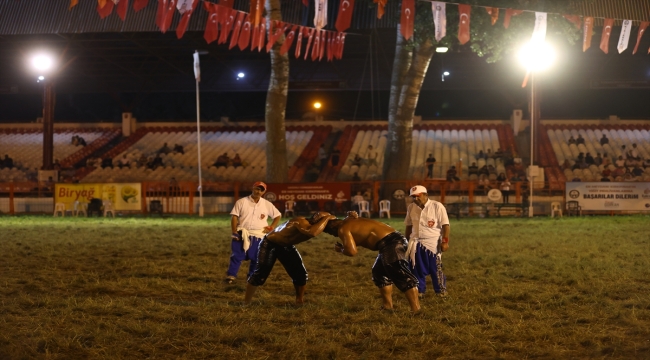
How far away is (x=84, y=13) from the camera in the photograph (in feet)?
119

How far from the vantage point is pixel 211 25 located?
19281 mm

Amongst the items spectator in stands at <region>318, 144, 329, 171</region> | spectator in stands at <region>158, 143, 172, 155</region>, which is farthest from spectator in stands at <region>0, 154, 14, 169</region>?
spectator in stands at <region>318, 144, 329, 171</region>

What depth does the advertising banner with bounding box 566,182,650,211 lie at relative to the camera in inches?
1105

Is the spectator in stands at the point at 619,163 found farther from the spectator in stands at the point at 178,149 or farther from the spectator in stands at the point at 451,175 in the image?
the spectator in stands at the point at 178,149

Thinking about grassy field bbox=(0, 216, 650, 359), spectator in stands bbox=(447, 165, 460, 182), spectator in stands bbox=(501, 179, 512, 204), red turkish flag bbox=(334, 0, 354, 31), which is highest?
red turkish flag bbox=(334, 0, 354, 31)

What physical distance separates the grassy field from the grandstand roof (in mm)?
21768

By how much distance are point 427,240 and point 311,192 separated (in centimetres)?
1950

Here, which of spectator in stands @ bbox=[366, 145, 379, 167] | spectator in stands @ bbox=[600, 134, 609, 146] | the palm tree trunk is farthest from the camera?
spectator in stands @ bbox=[600, 134, 609, 146]

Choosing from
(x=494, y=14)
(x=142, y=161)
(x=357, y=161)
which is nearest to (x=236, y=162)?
(x=142, y=161)

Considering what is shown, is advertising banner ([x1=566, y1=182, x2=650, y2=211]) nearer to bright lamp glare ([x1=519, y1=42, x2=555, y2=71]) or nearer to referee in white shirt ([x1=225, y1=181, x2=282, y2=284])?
bright lamp glare ([x1=519, y1=42, x2=555, y2=71])

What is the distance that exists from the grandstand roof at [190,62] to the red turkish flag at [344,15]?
60.0 feet

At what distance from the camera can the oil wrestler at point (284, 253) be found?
8.68m

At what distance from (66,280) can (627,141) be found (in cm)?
3338

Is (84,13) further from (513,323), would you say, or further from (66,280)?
(513,323)
